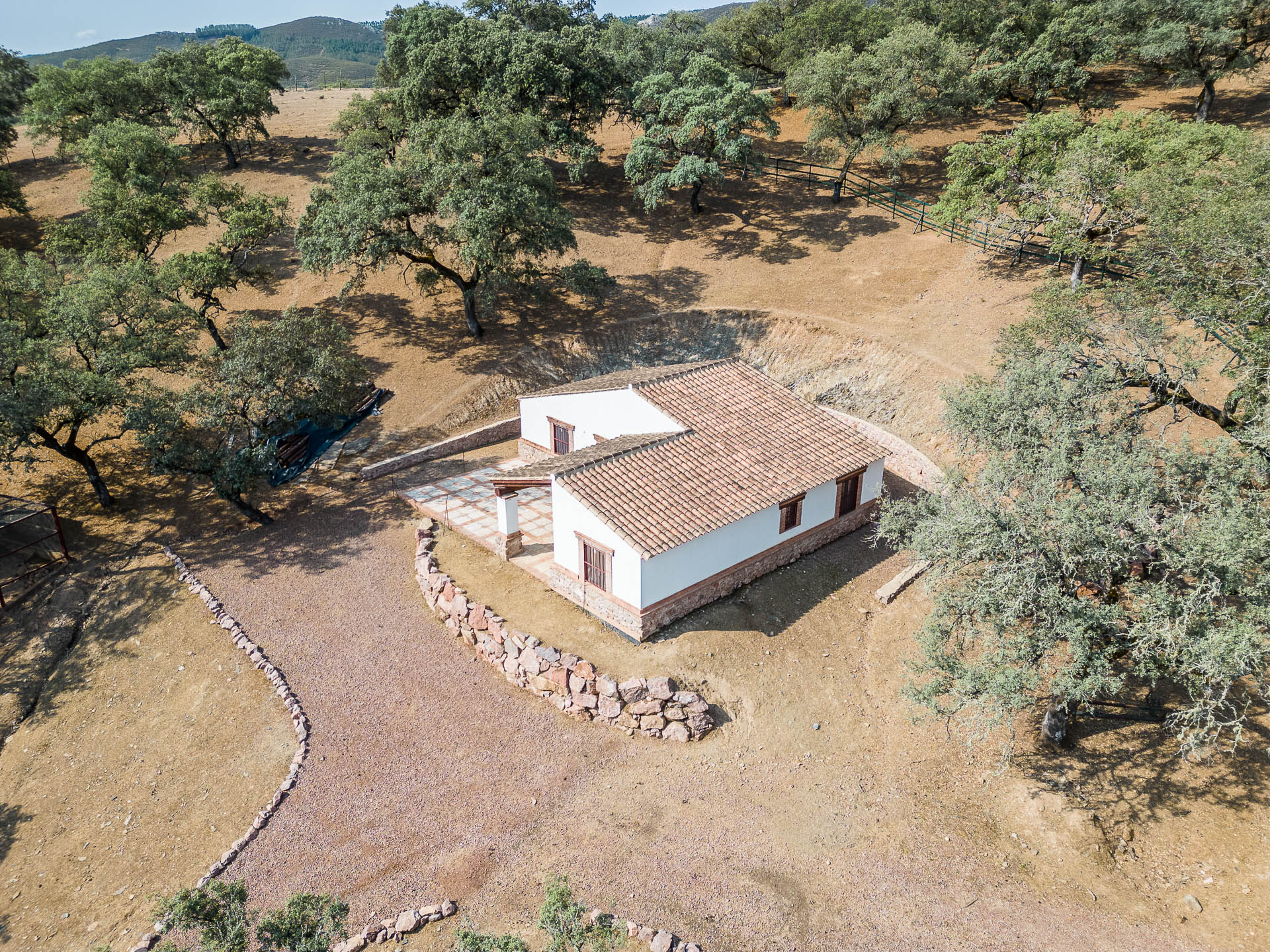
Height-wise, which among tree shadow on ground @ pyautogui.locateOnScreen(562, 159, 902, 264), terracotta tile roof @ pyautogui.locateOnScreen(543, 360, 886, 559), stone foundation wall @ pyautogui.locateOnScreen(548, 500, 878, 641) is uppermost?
tree shadow on ground @ pyautogui.locateOnScreen(562, 159, 902, 264)

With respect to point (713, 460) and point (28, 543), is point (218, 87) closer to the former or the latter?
point (28, 543)

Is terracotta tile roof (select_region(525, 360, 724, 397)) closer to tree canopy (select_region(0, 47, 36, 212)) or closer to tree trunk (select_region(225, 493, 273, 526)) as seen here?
tree trunk (select_region(225, 493, 273, 526))

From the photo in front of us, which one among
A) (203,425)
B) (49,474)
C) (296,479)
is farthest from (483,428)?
(49,474)

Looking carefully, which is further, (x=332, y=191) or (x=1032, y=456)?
(x=332, y=191)

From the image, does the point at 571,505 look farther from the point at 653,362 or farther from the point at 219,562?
the point at 653,362

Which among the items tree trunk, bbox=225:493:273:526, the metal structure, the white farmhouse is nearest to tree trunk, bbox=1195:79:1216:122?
the white farmhouse
